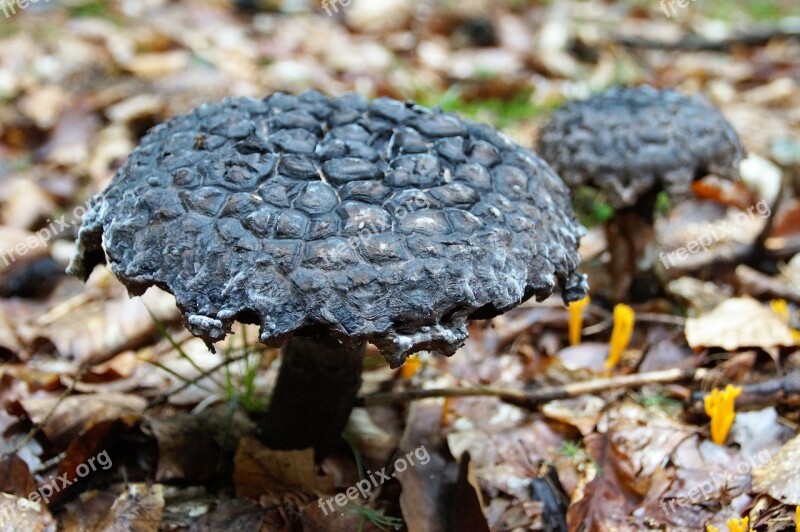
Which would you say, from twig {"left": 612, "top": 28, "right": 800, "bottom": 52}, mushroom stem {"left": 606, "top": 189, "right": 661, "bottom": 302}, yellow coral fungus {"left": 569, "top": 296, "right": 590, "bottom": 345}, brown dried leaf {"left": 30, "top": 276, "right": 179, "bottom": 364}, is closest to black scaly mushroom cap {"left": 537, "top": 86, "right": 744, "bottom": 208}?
mushroom stem {"left": 606, "top": 189, "right": 661, "bottom": 302}

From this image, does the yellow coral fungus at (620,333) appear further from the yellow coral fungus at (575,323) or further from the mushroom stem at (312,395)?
the mushroom stem at (312,395)

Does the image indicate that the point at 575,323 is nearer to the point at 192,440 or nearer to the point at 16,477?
the point at 192,440

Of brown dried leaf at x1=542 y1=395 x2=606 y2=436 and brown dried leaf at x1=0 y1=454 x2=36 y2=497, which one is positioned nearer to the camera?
brown dried leaf at x1=0 y1=454 x2=36 y2=497

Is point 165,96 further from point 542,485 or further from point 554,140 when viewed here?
point 542,485

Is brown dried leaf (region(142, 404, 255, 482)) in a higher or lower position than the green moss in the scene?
higher

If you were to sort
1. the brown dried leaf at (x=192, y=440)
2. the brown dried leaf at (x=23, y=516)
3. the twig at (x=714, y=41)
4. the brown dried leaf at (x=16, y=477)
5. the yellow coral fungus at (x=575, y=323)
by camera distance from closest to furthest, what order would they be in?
the brown dried leaf at (x=23, y=516), the brown dried leaf at (x=16, y=477), the brown dried leaf at (x=192, y=440), the yellow coral fungus at (x=575, y=323), the twig at (x=714, y=41)

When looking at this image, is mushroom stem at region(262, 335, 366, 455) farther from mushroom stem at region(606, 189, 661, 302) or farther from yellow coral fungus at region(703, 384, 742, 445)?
mushroom stem at region(606, 189, 661, 302)

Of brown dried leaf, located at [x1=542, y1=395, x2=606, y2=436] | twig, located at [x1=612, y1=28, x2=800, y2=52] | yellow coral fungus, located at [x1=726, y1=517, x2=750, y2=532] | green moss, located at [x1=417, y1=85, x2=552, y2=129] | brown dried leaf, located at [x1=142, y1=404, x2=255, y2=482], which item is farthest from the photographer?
twig, located at [x1=612, y1=28, x2=800, y2=52]

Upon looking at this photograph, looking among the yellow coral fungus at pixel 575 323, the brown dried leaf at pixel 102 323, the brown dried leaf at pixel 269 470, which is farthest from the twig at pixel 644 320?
the brown dried leaf at pixel 102 323
